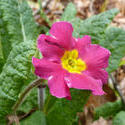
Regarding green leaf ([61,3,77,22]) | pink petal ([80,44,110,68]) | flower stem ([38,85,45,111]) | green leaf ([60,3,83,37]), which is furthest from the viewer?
green leaf ([61,3,77,22])

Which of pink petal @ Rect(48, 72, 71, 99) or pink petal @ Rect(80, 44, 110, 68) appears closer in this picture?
pink petal @ Rect(48, 72, 71, 99)

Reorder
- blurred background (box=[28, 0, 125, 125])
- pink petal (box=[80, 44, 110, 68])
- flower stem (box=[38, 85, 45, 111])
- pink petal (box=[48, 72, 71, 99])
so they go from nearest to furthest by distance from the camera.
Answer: pink petal (box=[48, 72, 71, 99]) < pink petal (box=[80, 44, 110, 68]) < flower stem (box=[38, 85, 45, 111]) < blurred background (box=[28, 0, 125, 125])

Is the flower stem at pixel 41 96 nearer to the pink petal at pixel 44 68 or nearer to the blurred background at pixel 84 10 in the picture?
the pink petal at pixel 44 68

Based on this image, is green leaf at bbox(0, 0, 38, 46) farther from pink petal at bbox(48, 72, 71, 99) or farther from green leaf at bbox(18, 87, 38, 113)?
pink petal at bbox(48, 72, 71, 99)

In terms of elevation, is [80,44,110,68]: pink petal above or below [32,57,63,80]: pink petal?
below

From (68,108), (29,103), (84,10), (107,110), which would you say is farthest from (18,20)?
(84,10)

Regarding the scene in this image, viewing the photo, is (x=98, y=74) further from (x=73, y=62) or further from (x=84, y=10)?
(x=84, y=10)

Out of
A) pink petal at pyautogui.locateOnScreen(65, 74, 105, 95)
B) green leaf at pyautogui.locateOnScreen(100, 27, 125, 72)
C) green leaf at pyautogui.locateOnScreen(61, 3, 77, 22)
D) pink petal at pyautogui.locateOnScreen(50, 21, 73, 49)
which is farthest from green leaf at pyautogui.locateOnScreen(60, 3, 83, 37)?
pink petal at pyautogui.locateOnScreen(65, 74, 105, 95)

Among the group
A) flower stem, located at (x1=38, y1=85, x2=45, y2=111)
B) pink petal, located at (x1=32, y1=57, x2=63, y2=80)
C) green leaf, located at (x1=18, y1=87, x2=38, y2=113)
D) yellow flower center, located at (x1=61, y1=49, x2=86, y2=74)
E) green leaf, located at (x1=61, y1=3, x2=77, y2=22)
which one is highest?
pink petal, located at (x1=32, y1=57, x2=63, y2=80)
